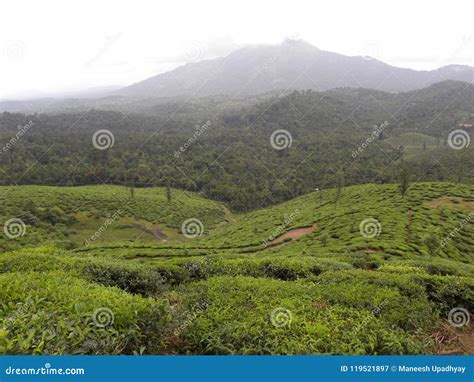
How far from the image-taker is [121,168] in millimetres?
107812

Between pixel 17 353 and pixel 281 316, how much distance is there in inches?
209

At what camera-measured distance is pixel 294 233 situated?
3825 cm

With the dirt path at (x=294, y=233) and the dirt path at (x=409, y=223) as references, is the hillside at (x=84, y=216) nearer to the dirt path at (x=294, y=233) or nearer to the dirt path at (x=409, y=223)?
the dirt path at (x=294, y=233)

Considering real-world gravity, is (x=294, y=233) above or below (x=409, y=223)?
below

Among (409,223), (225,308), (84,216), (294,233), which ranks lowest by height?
(294,233)

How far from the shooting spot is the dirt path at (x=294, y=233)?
36156mm

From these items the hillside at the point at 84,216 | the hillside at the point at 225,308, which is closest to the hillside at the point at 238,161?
the hillside at the point at 84,216

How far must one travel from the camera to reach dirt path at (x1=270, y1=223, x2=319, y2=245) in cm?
3616

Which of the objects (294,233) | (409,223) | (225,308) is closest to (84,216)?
(294,233)

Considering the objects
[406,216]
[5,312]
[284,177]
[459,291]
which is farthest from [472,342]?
[284,177]

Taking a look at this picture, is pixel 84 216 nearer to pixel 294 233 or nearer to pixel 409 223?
pixel 294 233

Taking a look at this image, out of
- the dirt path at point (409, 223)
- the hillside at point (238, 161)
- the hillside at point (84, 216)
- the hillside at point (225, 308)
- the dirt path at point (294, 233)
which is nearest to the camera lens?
the hillside at point (225, 308)

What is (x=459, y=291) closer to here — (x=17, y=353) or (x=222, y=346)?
(x=222, y=346)

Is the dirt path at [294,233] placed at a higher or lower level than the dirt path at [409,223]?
lower
